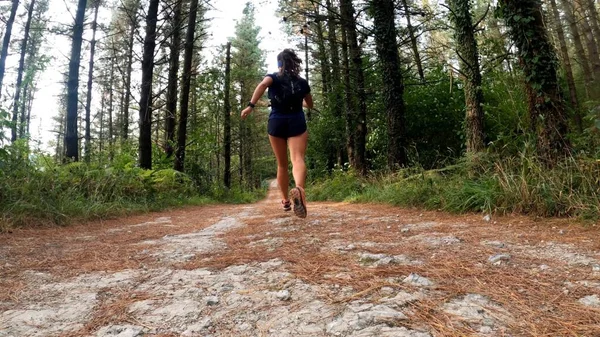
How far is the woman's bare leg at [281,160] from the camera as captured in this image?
468cm

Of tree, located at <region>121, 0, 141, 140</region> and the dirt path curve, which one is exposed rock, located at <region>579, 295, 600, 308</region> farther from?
tree, located at <region>121, 0, 141, 140</region>

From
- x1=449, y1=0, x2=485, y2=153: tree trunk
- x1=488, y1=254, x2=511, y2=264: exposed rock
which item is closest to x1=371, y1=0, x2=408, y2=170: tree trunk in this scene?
x1=449, y1=0, x2=485, y2=153: tree trunk

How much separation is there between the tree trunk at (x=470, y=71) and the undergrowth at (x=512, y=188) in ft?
2.17

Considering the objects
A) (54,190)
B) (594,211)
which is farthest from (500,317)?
(54,190)

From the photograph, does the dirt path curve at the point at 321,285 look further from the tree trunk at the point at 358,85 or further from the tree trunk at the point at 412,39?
the tree trunk at the point at 358,85

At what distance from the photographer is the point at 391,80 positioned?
7.90m

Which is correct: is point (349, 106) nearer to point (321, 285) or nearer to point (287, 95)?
point (287, 95)

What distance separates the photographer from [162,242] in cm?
321

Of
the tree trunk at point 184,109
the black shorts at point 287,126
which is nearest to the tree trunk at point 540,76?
the black shorts at point 287,126

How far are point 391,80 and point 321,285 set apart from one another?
6928mm

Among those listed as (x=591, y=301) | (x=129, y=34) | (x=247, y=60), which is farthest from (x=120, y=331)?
(x=247, y=60)

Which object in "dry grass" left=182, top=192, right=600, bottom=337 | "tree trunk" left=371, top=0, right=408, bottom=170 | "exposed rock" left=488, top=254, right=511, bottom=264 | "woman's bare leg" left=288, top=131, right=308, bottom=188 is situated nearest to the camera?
"dry grass" left=182, top=192, right=600, bottom=337

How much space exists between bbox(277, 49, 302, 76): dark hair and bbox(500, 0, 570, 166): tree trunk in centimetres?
247

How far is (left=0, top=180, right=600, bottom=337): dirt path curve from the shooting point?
4.25ft
